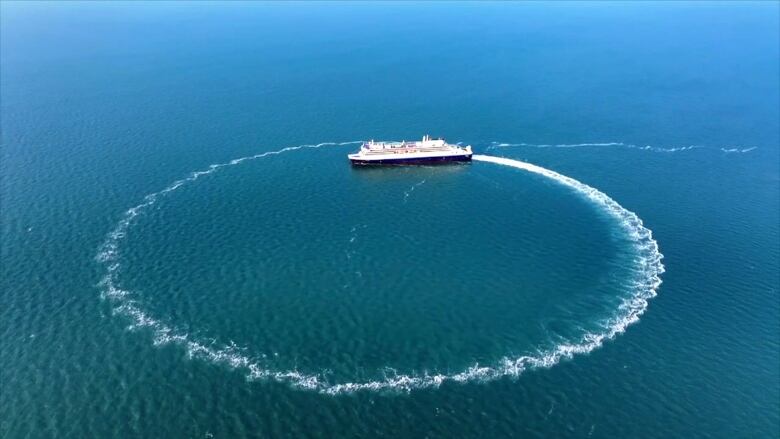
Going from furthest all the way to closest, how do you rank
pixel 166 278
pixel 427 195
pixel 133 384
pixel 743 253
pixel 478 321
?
pixel 427 195 < pixel 743 253 < pixel 166 278 < pixel 478 321 < pixel 133 384

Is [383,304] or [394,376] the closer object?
[394,376]

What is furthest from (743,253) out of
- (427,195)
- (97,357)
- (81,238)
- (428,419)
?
(81,238)

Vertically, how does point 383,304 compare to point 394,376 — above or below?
above

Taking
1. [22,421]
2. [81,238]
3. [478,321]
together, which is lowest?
[22,421]

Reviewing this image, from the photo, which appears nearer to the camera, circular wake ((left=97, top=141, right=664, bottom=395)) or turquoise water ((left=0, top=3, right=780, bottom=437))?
turquoise water ((left=0, top=3, right=780, bottom=437))

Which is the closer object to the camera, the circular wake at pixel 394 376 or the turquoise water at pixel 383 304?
the turquoise water at pixel 383 304

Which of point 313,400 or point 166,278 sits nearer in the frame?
point 313,400

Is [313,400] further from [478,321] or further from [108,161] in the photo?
[108,161]

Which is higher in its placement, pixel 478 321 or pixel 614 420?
pixel 478 321

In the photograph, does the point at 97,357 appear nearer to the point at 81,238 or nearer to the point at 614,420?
the point at 81,238

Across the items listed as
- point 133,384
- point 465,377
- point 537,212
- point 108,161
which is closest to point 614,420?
point 465,377

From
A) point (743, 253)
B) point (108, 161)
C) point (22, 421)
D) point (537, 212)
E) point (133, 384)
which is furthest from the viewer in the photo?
point (108, 161)
